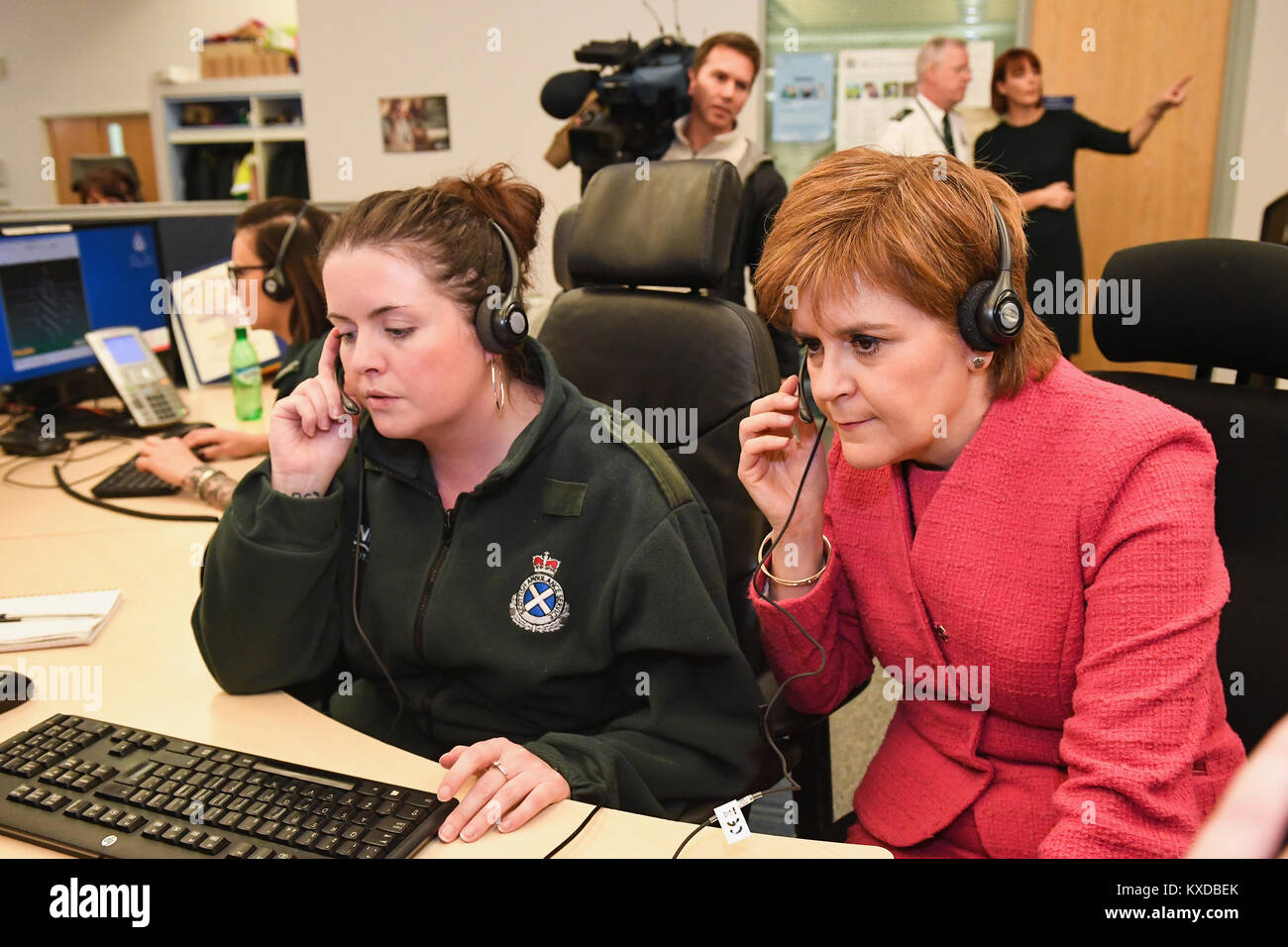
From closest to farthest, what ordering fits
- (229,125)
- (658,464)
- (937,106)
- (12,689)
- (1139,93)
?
(12,689) → (658,464) → (937,106) → (1139,93) → (229,125)

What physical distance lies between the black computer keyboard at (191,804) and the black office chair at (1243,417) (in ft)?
2.83

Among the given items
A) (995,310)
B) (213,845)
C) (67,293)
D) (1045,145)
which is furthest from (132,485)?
(1045,145)

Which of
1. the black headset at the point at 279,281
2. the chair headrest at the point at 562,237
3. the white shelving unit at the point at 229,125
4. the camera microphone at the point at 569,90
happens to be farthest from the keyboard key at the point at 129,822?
the white shelving unit at the point at 229,125

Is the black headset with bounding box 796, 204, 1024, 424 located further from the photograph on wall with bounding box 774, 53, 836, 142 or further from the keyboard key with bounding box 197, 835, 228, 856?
the photograph on wall with bounding box 774, 53, 836, 142

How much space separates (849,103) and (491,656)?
3777 mm

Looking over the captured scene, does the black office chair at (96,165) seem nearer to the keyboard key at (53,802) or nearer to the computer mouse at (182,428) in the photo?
the computer mouse at (182,428)

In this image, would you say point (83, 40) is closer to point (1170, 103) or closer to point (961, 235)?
point (1170, 103)

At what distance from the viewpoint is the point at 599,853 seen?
0.83 m

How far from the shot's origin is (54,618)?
1280 mm

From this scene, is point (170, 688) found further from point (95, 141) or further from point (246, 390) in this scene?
point (95, 141)

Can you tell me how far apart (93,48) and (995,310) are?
7.20 meters

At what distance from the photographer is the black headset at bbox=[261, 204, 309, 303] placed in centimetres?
201

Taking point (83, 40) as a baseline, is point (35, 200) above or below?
below
